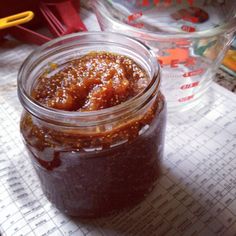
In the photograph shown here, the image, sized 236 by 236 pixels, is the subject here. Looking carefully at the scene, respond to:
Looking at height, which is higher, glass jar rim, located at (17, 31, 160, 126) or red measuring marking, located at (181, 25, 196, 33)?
glass jar rim, located at (17, 31, 160, 126)

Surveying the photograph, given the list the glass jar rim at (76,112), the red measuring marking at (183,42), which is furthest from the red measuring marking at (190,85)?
the glass jar rim at (76,112)

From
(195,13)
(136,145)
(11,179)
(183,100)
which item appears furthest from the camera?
(195,13)

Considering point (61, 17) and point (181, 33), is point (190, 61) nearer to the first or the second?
point (181, 33)

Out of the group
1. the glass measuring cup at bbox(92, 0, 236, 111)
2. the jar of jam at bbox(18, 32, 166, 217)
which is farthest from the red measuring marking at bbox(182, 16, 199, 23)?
the jar of jam at bbox(18, 32, 166, 217)

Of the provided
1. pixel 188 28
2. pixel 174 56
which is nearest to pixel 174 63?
pixel 174 56

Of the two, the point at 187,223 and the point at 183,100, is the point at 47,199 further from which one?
the point at 183,100

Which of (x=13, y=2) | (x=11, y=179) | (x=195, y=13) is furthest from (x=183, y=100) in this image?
(x=13, y=2)

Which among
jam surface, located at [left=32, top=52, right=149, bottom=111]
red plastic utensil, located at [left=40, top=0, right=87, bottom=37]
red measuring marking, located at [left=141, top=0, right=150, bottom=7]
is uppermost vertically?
jam surface, located at [left=32, top=52, right=149, bottom=111]

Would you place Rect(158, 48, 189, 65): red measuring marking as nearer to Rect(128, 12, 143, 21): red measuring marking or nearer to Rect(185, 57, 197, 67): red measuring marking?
Rect(185, 57, 197, 67): red measuring marking
